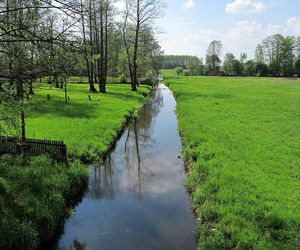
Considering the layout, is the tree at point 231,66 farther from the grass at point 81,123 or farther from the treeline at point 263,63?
the grass at point 81,123

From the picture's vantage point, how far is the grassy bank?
934cm

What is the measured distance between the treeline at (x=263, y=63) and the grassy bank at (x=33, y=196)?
117 metres

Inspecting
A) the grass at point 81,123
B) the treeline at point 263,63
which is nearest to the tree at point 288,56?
the treeline at point 263,63

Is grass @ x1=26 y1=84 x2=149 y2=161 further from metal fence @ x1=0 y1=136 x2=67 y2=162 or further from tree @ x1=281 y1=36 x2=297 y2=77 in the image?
tree @ x1=281 y1=36 x2=297 y2=77

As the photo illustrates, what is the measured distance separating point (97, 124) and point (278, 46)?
12635cm

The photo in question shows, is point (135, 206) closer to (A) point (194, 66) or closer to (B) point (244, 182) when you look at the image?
(B) point (244, 182)

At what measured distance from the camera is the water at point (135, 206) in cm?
1050

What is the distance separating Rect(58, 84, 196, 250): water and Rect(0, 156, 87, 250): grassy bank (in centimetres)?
67

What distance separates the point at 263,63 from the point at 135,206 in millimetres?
125905

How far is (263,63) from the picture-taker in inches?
5049

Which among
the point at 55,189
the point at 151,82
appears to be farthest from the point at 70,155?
the point at 151,82

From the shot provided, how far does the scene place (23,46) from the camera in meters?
10.9

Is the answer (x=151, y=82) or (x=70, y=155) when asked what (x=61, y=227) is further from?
(x=151, y=82)

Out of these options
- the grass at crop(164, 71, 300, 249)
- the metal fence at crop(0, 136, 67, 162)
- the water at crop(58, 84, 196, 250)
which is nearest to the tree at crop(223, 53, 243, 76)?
the grass at crop(164, 71, 300, 249)
